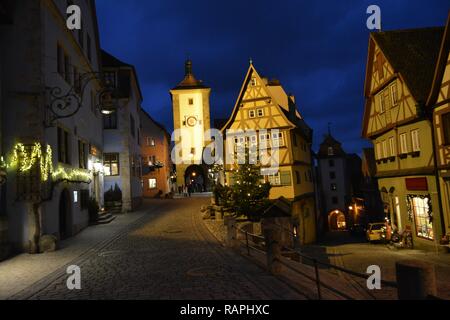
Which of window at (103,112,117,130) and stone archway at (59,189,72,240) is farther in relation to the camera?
window at (103,112,117,130)

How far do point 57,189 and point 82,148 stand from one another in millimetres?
5739

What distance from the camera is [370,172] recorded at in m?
41.4

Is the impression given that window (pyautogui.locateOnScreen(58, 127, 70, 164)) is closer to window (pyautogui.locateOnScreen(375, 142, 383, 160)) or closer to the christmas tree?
the christmas tree

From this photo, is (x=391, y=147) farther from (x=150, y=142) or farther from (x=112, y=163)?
(x=150, y=142)

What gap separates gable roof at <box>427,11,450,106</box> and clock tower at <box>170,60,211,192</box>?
3676 centimetres

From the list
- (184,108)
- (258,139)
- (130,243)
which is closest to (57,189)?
(130,243)

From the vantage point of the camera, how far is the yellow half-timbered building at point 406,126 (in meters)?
19.2

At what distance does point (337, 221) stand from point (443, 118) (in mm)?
41463

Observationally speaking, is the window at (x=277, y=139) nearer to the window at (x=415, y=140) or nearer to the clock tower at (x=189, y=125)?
the window at (x=415, y=140)

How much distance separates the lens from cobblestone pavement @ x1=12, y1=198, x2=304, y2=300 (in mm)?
8250

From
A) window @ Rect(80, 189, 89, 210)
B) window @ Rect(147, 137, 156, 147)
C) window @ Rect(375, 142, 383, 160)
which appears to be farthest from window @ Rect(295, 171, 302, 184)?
window @ Rect(147, 137, 156, 147)

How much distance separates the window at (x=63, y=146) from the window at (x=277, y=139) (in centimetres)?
1676

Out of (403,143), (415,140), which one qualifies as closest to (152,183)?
(403,143)
